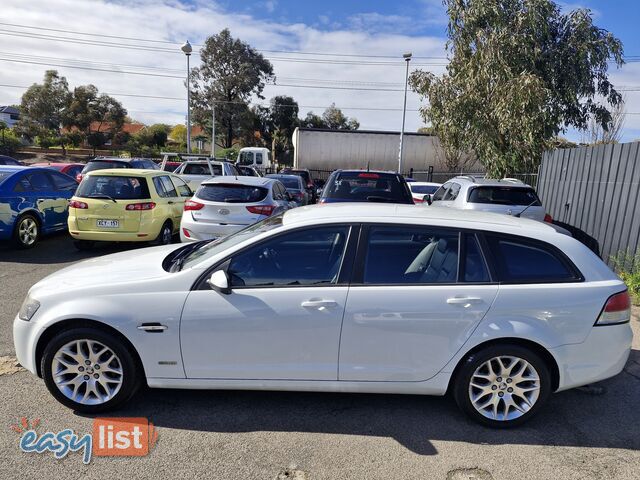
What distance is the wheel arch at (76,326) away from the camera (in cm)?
311

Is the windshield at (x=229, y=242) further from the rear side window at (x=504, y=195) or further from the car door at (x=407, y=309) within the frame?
the rear side window at (x=504, y=195)

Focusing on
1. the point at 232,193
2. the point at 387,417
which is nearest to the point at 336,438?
the point at 387,417

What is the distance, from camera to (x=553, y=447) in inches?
119

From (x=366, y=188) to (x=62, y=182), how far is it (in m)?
6.52

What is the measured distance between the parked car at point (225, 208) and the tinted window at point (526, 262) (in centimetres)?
486

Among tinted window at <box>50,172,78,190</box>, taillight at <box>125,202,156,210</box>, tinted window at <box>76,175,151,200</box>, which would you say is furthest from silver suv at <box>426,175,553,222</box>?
tinted window at <box>50,172,78,190</box>

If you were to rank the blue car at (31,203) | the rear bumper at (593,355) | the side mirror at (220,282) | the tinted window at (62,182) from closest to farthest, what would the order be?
the side mirror at (220,282) < the rear bumper at (593,355) < the blue car at (31,203) < the tinted window at (62,182)

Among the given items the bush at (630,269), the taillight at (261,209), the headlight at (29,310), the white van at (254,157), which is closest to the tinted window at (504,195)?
the bush at (630,269)

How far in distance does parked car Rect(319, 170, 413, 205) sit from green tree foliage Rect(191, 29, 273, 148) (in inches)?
1685

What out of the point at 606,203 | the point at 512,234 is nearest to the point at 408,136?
the point at 606,203

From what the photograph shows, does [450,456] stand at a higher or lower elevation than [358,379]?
lower

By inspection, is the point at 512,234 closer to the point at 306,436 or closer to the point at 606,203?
the point at 306,436

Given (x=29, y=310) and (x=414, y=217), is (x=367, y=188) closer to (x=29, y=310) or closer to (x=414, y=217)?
(x=414, y=217)

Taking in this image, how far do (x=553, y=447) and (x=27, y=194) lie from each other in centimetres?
912
